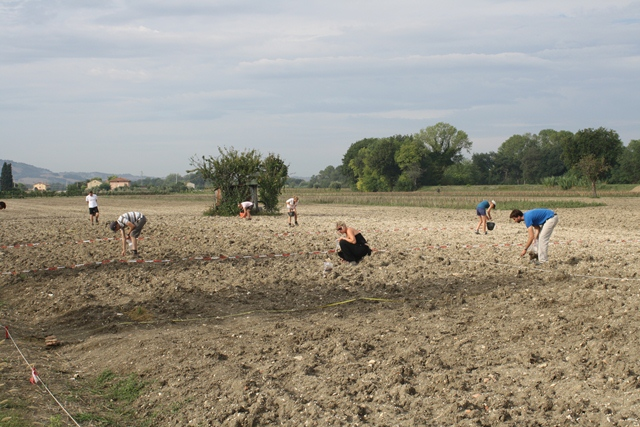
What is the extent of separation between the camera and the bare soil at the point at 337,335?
21.8 feet

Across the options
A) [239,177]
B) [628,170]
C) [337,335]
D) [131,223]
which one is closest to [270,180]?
[239,177]

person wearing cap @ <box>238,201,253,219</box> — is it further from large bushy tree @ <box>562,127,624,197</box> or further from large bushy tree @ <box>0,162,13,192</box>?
large bushy tree @ <box>0,162,13,192</box>

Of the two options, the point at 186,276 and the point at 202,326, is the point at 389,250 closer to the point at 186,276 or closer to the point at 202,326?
the point at 186,276

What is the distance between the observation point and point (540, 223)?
14.5 meters

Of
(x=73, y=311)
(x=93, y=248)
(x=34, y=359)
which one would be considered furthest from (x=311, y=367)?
(x=93, y=248)

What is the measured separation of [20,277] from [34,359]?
272 inches

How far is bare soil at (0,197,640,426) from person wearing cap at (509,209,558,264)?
394 millimetres

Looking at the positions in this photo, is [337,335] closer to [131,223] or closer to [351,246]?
[351,246]

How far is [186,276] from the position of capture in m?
14.6

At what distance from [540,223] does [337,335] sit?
7.07 m

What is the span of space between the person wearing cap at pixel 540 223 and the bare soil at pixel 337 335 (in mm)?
394

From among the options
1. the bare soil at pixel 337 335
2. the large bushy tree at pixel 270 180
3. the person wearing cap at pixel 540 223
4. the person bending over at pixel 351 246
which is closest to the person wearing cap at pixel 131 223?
the bare soil at pixel 337 335

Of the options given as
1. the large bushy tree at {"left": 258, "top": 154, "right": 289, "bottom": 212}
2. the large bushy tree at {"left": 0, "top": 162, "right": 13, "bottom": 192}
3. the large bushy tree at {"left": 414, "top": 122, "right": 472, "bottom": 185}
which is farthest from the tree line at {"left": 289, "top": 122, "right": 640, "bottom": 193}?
the large bushy tree at {"left": 258, "top": 154, "right": 289, "bottom": 212}

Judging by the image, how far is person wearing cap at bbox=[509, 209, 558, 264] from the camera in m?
14.4
